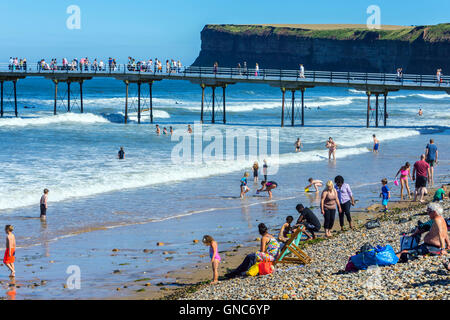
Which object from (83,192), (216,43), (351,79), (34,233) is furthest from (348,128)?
(216,43)

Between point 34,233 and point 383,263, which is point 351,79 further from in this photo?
point 383,263

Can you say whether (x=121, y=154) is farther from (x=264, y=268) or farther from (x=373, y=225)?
(x=264, y=268)

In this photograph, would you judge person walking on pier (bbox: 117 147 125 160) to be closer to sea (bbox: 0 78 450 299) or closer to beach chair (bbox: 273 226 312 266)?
sea (bbox: 0 78 450 299)

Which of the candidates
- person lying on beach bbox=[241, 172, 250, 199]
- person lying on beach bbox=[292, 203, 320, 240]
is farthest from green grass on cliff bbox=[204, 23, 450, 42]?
person lying on beach bbox=[292, 203, 320, 240]

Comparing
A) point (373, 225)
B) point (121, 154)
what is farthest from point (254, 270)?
point (121, 154)

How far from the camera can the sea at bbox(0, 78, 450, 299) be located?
38.5 feet

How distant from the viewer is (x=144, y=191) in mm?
20625

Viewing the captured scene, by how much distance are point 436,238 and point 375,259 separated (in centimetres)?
97

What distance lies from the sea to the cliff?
10624 centimetres

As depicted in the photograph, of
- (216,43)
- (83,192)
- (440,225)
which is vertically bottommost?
(83,192)

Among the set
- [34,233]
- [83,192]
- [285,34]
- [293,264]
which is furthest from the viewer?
[285,34]

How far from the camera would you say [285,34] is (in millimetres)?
175625
